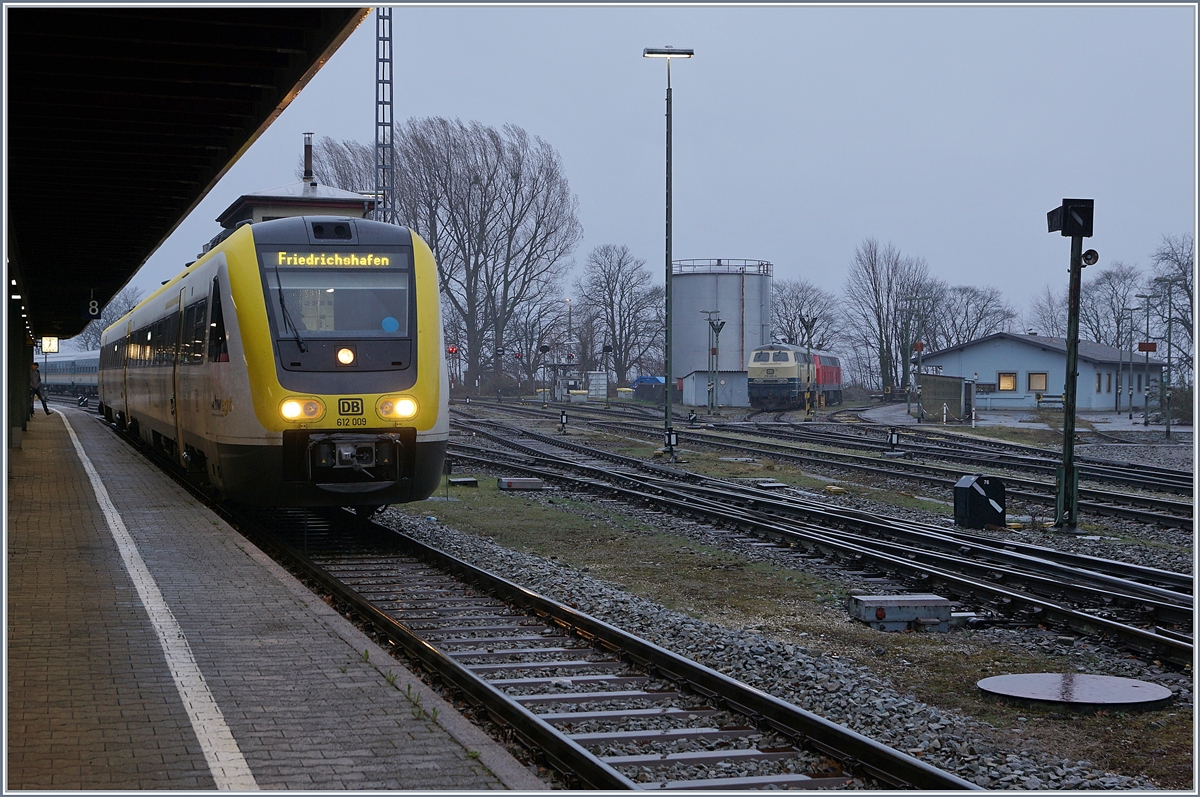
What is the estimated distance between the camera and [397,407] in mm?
12500

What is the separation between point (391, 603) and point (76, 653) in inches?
120

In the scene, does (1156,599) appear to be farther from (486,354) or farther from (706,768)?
(486,354)

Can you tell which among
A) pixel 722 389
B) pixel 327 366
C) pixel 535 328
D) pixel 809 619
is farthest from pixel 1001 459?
pixel 535 328

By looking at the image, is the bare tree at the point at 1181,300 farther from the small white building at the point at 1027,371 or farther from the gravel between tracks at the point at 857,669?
the gravel between tracks at the point at 857,669

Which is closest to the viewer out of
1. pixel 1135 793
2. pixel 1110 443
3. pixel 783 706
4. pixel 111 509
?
pixel 1135 793

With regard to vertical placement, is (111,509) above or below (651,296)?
below

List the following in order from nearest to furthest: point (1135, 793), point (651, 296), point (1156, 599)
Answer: point (1135, 793) → point (1156, 599) → point (651, 296)

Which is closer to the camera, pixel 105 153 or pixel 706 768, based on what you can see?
pixel 706 768

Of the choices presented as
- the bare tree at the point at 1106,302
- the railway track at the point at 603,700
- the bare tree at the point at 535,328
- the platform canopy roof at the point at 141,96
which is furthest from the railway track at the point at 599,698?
the bare tree at the point at 1106,302

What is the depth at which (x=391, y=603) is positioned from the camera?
10.3 meters

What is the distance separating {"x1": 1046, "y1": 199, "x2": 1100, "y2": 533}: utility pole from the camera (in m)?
15.6

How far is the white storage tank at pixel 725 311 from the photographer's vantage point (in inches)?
2753

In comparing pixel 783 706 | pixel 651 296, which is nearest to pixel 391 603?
pixel 783 706

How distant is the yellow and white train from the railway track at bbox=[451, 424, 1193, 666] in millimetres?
4641
